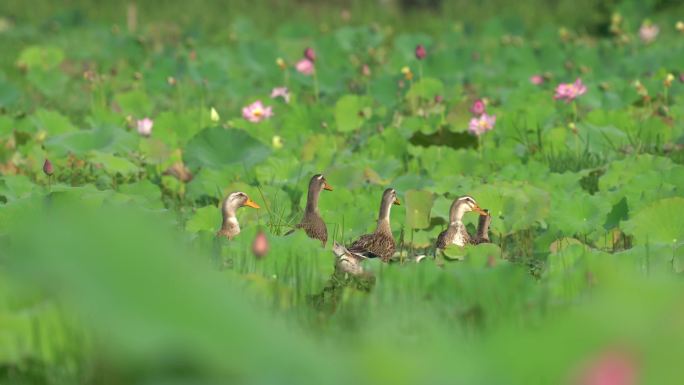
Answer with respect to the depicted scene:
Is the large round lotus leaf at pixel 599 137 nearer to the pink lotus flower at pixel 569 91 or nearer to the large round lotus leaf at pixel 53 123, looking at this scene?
the pink lotus flower at pixel 569 91

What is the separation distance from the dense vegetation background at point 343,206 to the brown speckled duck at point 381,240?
0.29 ft

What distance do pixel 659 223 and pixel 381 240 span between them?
2.88 ft

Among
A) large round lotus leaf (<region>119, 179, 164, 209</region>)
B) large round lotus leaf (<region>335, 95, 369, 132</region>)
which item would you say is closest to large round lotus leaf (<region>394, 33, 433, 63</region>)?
large round lotus leaf (<region>335, 95, 369, 132</region>)

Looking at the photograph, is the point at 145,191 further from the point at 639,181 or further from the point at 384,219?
the point at 639,181

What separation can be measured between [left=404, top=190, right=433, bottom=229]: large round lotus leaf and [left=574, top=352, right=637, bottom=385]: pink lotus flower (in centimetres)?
309

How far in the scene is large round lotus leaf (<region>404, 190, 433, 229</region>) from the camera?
4.22m

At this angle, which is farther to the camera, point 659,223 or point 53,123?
point 53,123

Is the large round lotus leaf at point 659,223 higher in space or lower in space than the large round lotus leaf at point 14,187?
lower

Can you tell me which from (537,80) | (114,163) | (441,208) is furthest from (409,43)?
(441,208)

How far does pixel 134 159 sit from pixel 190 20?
7.61 metres

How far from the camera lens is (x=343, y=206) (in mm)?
4484

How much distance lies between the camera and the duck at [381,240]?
3.89m

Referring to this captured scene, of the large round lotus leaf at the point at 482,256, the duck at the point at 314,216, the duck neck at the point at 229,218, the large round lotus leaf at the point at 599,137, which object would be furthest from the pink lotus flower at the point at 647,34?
the large round lotus leaf at the point at 482,256

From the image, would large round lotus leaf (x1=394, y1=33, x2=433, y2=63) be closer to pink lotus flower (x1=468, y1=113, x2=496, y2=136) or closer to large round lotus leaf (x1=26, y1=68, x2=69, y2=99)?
large round lotus leaf (x1=26, y1=68, x2=69, y2=99)
